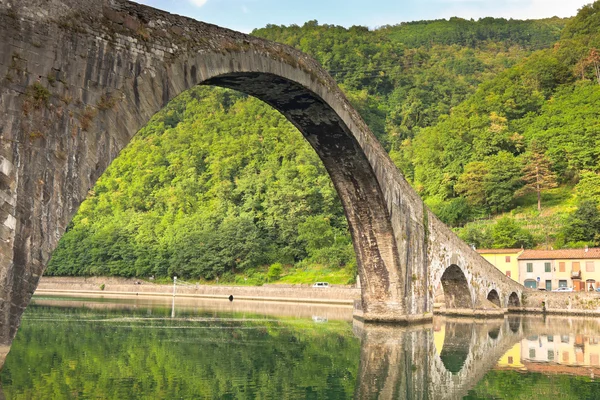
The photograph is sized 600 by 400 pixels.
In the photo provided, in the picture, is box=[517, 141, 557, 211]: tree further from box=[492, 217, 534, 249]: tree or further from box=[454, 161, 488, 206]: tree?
box=[492, 217, 534, 249]: tree

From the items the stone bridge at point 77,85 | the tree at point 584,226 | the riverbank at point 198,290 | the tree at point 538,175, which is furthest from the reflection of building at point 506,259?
the stone bridge at point 77,85

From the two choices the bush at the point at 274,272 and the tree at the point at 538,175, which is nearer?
the bush at the point at 274,272

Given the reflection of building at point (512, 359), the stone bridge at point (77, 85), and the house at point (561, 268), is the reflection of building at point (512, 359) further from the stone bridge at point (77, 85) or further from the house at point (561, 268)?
the house at point (561, 268)

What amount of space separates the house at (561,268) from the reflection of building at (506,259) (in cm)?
38

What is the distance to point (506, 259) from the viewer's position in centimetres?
4175

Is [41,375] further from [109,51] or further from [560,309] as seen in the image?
[560,309]

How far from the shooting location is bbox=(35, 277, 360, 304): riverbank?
40.1m

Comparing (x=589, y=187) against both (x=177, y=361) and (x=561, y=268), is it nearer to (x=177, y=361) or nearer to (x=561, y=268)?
(x=561, y=268)

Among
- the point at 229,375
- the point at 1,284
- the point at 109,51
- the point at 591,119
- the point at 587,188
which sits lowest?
the point at 229,375

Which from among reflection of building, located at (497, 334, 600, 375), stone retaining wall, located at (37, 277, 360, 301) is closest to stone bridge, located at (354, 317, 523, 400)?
reflection of building, located at (497, 334, 600, 375)

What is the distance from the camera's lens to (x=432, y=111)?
72.5 m

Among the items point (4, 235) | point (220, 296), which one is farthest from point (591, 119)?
point (4, 235)

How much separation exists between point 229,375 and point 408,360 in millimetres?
4221

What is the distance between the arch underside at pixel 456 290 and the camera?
2680 cm
